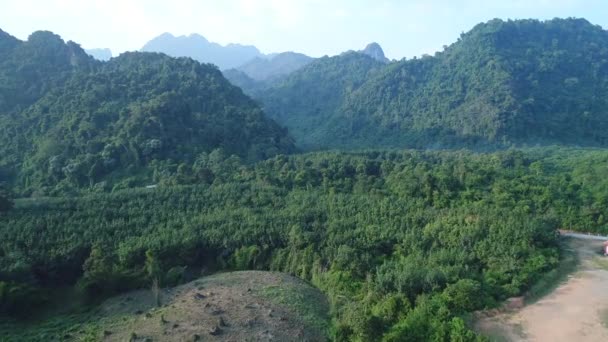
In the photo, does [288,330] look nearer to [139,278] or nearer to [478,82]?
[139,278]

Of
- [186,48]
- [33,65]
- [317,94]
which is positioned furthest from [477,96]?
[186,48]

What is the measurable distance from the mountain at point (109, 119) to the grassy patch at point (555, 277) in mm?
27487

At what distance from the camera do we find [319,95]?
3644 inches

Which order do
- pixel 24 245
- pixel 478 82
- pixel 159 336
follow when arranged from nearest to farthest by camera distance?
pixel 159 336
pixel 24 245
pixel 478 82

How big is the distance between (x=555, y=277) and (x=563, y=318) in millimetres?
3889

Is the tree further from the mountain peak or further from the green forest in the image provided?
the mountain peak

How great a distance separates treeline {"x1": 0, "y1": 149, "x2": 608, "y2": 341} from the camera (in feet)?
62.7

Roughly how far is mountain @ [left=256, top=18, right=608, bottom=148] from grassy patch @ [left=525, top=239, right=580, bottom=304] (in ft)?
124

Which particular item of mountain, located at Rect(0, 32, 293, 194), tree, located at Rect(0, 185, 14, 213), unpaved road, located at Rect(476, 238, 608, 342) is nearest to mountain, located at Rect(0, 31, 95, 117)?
mountain, located at Rect(0, 32, 293, 194)

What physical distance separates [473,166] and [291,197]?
543 inches

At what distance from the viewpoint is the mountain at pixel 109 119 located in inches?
1572

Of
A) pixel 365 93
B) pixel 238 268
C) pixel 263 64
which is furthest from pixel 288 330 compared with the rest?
pixel 263 64

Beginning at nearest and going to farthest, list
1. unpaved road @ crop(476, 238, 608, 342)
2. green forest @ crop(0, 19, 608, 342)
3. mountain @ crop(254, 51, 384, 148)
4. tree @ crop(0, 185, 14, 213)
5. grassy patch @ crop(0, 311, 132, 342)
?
unpaved road @ crop(476, 238, 608, 342) < grassy patch @ crop(0, 311, 132, 342) < green forest @ crop(0, 19, 608, 342) < tree @ crop(0, 185, 14, 213) < mountain @ crop(254, 51, 384, 148)

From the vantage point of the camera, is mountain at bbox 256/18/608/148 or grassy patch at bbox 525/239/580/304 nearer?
grassy patch at bbox 525/239/580/304
